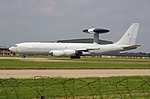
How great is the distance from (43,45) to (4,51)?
10129cm

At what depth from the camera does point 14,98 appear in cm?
1498

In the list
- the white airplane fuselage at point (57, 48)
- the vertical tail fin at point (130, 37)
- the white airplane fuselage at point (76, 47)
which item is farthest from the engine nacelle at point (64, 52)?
the vertical tail fin at point (130, 37)

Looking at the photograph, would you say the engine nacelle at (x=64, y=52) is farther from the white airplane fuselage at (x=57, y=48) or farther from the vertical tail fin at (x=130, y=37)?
the vertical tail fin at (x=130, y=37)

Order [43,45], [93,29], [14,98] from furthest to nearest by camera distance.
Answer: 1. [93,29]
2. [43,45]
3. [14,98]

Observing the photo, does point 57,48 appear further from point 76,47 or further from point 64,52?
point 76,47

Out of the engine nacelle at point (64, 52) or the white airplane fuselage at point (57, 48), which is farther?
the white airplane fuselage at point (57, 48)

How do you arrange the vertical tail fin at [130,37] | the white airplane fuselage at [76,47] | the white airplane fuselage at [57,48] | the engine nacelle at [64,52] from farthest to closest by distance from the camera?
1. the vertical tail fin at [130,37]
2. the white airplane fuselage at [57,48]
3. the white airplane fuselage at [76,47]
4. the engine nacelle at [64,52]

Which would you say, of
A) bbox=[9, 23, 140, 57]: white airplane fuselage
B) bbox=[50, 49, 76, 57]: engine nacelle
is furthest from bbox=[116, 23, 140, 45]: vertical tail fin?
bbox=[50, 49, 76, 57]: engine nacelle

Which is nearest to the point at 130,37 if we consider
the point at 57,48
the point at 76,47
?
the point at 76,47

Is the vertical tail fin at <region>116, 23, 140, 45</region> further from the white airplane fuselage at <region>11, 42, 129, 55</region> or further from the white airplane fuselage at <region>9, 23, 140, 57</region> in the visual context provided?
the white airplane fuselage at <region>11, 42, 129, 55</region>

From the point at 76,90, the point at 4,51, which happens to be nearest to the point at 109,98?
the point at 76,90

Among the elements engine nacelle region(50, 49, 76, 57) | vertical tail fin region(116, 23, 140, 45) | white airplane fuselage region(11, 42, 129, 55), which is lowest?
engine nacelle region(50, 49, 76, 57)

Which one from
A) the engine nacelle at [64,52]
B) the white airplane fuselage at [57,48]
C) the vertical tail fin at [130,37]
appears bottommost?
the engine nacelle at [64,52]

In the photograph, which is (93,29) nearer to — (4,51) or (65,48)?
(65,48)
